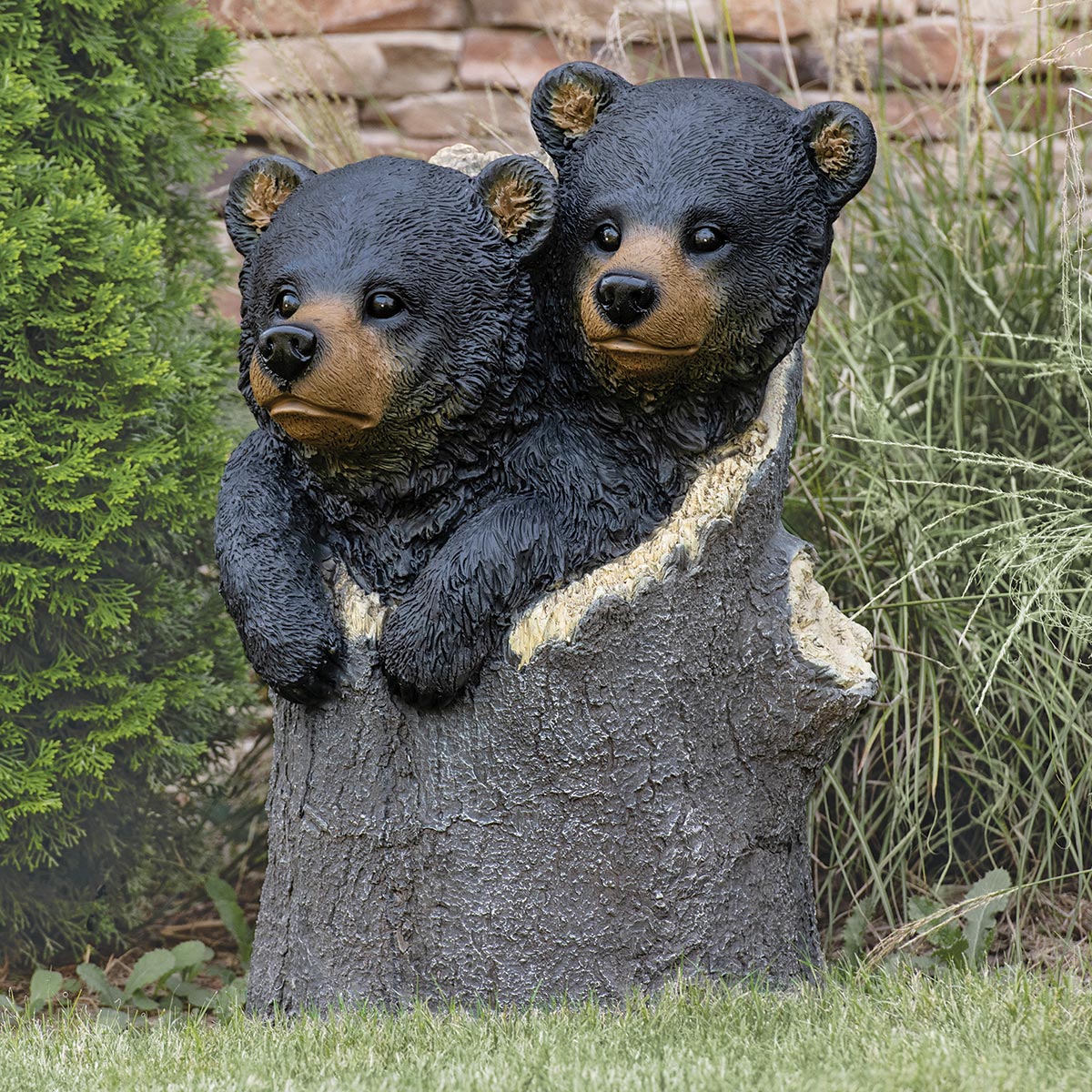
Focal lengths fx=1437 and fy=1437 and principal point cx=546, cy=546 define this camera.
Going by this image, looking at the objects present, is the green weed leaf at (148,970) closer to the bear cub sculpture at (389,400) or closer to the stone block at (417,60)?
the bear cub sculpture at (389,400)

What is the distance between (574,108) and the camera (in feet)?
8.12

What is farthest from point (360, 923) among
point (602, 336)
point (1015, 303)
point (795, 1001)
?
point (1015, 303)

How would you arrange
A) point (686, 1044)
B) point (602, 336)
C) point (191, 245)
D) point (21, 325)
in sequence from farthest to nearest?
point (191, 245) < point (21, 325) < point (602, 336) < point (686, 1044)

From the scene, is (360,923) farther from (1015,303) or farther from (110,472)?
(1015,303)

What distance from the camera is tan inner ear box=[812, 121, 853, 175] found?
2.33 m

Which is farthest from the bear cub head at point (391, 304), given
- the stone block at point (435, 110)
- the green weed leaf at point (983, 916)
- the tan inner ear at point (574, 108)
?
the stone block at point (435, 110)

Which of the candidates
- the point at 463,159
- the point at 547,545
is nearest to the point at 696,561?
the point at 547,545

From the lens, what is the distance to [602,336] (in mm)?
2289

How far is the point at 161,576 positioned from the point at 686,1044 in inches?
72.6

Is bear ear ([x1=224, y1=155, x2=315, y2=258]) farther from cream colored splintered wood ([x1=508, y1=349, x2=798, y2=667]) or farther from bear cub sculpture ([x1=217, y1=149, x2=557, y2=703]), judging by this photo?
cream colored splintered wood ([x1=508, y1=349, x2=798, y2=667])

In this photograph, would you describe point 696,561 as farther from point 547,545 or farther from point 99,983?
point 99,983

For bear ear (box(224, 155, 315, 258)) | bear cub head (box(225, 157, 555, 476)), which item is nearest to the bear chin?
bear cub head (box(225, 157, 555, 476))

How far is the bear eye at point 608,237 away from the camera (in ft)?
7.66

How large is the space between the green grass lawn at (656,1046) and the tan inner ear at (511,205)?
128cm
